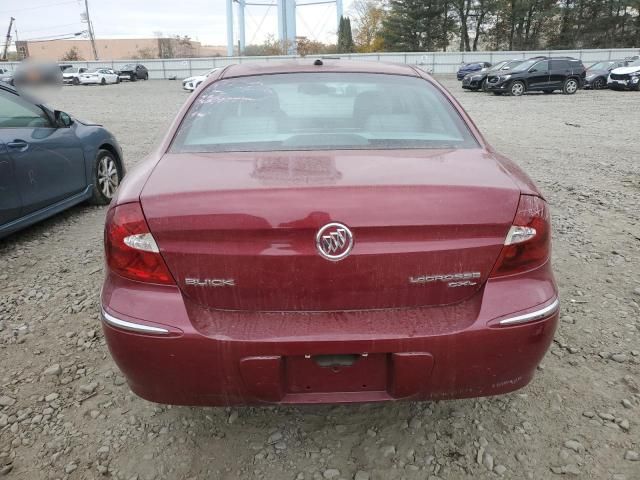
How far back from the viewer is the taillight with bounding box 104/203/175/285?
1.83 meters

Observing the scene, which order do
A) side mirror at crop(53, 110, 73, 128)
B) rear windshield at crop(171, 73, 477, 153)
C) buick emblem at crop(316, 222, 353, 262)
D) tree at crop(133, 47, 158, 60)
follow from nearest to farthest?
buick emblem at crop(316, 222, 353, 262), rear windshield at crop(171, 73, 477, 153), side mirror at crop(53, 110, 73, 128), tree at crop(133, 47, 158, 60)

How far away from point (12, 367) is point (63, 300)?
0.82 meters

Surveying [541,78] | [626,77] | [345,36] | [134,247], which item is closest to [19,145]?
[134,247]

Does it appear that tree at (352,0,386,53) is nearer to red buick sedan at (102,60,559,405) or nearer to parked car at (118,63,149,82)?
parked car at (118,63,149,82)

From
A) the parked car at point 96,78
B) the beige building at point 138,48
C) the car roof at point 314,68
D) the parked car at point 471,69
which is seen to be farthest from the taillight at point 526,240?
the beige building at point 138,48

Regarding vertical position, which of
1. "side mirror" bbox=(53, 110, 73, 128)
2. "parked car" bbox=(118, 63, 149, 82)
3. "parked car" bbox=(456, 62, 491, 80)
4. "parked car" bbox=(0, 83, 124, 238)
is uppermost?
"side mirror" bbox=(53, 110, 73, 128)

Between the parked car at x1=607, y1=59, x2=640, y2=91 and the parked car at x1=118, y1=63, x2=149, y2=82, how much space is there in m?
35.4

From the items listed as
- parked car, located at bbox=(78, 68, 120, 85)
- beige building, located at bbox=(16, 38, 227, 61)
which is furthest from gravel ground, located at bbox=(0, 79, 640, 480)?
beige building, located at bbox=(16, 38, 227, 61)

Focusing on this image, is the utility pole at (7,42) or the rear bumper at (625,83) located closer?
the rear bumper at (625,83)

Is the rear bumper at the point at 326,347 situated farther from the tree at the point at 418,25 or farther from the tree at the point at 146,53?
the tree at the point at 146,53

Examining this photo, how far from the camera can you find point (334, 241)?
1740 millimetres

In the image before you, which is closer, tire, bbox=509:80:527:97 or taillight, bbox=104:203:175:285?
taillight, bbox=104:203:175:285

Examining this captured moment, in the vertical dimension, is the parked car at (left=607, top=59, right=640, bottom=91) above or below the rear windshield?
below

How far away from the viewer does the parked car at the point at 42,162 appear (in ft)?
14.2
